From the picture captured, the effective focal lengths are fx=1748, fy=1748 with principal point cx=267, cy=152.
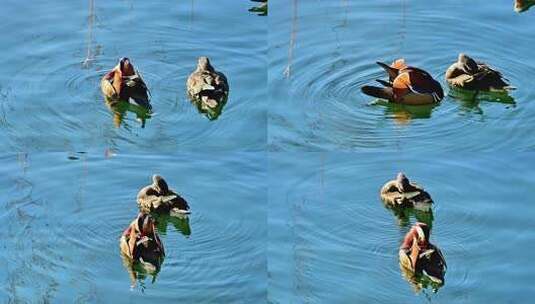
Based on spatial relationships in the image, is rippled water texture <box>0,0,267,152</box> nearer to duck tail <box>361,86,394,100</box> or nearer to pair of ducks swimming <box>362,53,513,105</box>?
duck tail <box>361,86,394,100</box>

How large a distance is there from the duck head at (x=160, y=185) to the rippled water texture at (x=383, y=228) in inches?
21.9

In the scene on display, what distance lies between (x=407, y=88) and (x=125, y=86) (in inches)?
59.8

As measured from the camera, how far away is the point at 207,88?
947cm

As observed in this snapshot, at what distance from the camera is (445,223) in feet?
29.8


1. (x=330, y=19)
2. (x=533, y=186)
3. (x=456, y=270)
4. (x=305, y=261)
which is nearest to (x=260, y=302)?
(x=305, y=261)

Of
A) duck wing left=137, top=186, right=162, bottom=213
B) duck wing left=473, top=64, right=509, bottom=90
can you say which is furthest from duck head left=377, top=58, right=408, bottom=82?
duck wing left=137, top=186, right=162, bottom=213

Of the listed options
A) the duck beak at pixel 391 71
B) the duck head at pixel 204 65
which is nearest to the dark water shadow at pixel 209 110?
the duck head at pixel 204 65

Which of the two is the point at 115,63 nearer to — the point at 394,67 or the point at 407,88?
the point at 394,67

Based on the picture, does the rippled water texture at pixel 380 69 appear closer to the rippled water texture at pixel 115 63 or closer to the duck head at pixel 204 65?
the rippled water texture at pixel 115 63

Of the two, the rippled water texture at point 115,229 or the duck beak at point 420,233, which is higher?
the duck beak at point 420,233

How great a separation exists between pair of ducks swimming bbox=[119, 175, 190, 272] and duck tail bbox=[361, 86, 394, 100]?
1.17 metres

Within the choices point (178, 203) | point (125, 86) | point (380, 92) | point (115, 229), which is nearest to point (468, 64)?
point (380, 92)

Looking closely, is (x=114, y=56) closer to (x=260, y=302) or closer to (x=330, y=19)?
(x=330, y=19)

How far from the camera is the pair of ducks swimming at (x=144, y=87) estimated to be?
374 inches
